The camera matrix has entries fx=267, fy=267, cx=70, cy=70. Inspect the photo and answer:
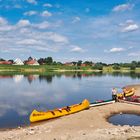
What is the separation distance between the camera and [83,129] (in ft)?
82.4

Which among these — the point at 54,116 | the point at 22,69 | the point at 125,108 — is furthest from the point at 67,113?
the point at 22,69

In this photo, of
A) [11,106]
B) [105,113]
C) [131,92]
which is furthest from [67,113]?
[131,92]

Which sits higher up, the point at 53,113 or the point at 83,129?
the point at 53,113

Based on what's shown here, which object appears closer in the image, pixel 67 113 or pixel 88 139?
pixel 88 139

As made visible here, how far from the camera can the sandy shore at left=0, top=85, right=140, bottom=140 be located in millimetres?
20094

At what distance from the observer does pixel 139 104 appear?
39.5 meters

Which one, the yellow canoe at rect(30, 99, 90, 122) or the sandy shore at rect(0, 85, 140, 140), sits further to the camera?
the yellow canoe at rect(30, 99, 90, 122)

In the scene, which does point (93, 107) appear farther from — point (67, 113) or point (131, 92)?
point (131, 92)

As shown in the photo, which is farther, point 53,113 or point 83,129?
point 53,113

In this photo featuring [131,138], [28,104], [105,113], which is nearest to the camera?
[131,138]

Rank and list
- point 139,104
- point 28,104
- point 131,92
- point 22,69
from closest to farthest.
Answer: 1. point 139,104
2. point 28,104
3. point 131,92
4. point 22,69

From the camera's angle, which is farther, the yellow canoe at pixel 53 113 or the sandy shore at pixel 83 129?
the yellow canoe at pixel 53 113

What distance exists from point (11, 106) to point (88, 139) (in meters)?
24.0

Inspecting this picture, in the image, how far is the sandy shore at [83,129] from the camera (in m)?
20.1
